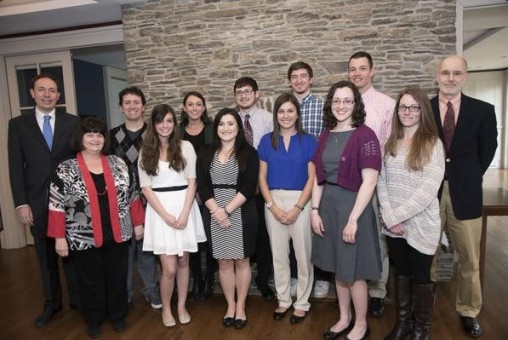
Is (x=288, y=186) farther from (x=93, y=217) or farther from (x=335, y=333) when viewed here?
(x=93, y=217)

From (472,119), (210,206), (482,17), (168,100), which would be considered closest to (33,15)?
(168,100)

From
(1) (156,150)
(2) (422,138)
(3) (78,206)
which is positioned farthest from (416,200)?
(3) (78,206)

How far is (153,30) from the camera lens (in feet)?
12.3

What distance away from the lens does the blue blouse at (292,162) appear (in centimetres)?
245

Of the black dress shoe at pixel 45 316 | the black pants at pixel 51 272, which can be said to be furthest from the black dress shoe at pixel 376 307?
the black dress shoe at pixel 45 316

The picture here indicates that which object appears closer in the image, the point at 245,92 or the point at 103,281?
the point at 103,281

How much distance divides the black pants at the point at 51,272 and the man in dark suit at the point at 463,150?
2.78 meters

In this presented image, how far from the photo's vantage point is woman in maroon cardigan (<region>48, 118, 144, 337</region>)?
2.37m

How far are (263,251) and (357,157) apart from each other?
1.25 meters

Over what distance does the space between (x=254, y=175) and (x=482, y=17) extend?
3.81m

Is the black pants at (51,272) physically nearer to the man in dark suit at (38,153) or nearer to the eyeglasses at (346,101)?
the man in dark suit at (38,153)

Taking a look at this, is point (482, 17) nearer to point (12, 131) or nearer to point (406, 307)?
point (406, 307)

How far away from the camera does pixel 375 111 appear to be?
258 centimetres

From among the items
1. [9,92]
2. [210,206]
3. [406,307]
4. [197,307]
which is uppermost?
[9,92]
